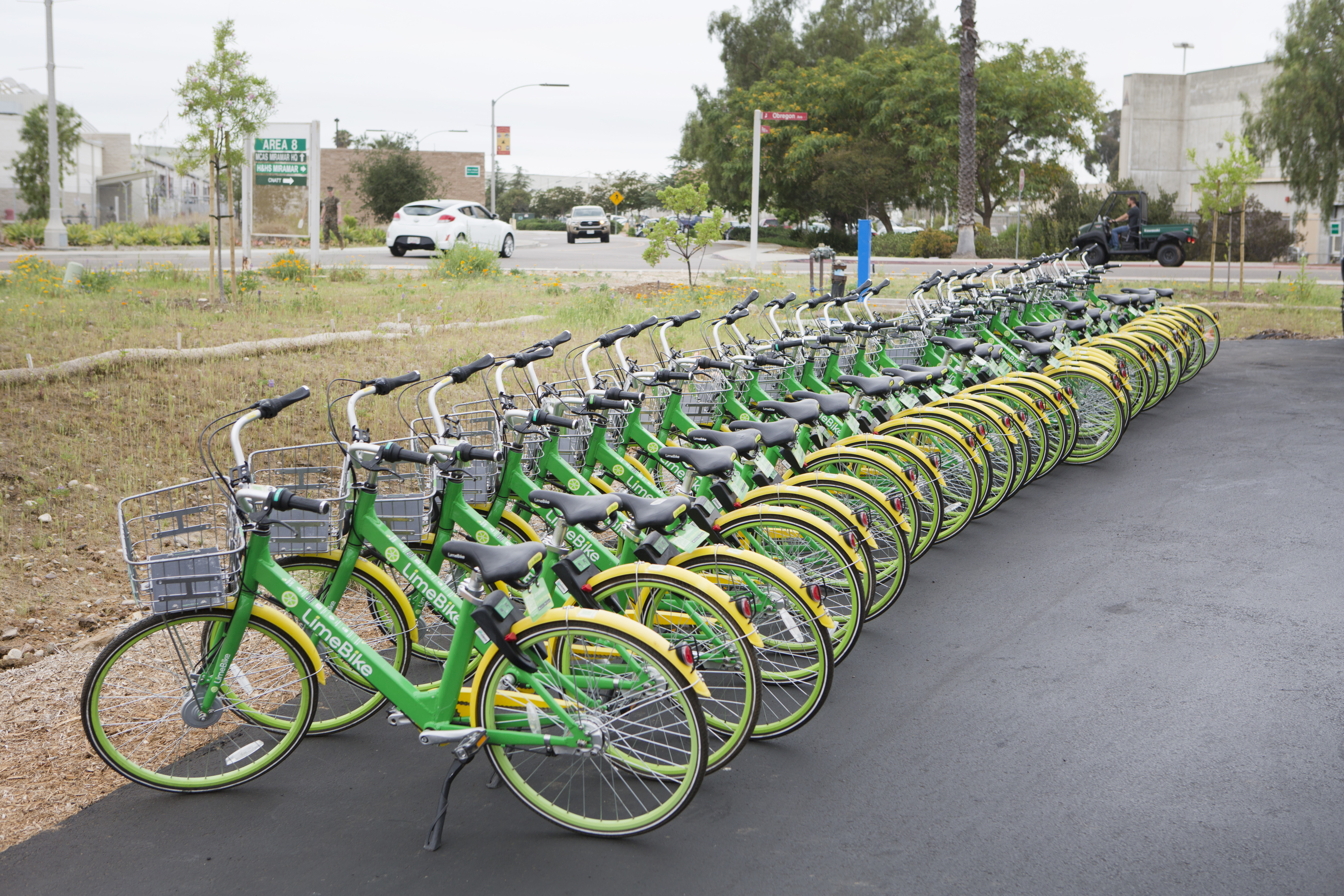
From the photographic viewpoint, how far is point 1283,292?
67.6 ft

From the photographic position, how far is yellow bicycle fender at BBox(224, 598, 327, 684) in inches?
141

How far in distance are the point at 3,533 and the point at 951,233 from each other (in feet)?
119

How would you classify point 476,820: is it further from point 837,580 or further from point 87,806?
point 837,580

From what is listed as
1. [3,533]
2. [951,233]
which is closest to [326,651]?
[3,533]

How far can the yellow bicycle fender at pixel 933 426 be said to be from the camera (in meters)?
6.01

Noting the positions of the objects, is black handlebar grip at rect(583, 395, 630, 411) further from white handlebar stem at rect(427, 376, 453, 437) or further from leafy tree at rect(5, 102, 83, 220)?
leafy tree at rect(5, 102, 83, 220)

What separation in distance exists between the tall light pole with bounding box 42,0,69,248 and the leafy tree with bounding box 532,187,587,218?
5128 cm

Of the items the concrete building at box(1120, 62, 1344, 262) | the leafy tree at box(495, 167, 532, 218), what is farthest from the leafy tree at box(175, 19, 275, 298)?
the leafy tree at box(495, 167, 532, 218)

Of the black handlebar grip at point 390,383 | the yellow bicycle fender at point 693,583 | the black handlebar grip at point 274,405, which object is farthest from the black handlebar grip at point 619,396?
the black handlebar grip at point 274,405

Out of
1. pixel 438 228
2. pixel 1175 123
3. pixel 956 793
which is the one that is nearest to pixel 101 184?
pixel 438 228

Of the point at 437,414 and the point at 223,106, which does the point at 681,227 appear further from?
the point at 437,414

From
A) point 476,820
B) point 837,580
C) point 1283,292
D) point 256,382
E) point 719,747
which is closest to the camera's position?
point 476,820

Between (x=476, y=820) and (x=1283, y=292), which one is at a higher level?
(x=1283, y=292)

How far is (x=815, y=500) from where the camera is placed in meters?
4.67
